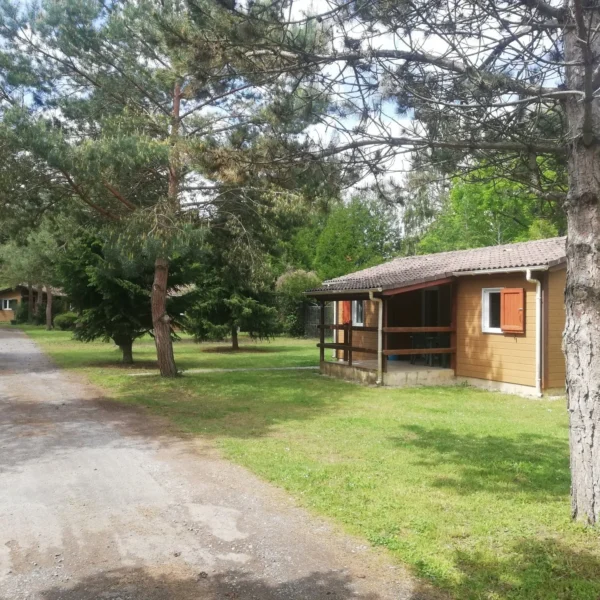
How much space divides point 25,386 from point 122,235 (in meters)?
4.98

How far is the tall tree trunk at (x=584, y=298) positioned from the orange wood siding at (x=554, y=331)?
8197 mm

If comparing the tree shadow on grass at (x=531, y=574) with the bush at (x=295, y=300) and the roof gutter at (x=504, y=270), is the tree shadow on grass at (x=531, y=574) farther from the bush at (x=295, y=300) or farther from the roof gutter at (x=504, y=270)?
the bush at (x=295, y=300)

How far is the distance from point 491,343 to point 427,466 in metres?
7.96

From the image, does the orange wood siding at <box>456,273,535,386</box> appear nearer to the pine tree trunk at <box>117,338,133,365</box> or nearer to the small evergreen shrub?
the pine tree trunk at <box>117,338,133,365</box>

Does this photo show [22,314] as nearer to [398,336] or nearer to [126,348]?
[126,348]

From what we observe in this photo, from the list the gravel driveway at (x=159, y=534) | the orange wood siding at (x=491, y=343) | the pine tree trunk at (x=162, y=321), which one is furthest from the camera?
the pine tree trunk at (x=162, y=321)

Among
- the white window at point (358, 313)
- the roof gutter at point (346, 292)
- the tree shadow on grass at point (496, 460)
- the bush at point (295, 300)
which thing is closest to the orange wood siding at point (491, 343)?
the roof gutter at point (346, 292)

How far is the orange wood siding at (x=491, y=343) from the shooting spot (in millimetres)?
12789

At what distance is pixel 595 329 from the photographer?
15.2ft

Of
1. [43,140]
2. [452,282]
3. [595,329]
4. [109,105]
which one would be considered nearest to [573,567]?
[595,329]

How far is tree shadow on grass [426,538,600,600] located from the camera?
358 centimetres

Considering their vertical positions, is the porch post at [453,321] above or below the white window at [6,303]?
below

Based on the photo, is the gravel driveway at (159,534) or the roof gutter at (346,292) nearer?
the gravel driveway at (159,534)

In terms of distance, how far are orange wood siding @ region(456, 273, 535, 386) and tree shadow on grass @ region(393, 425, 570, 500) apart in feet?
16.0
